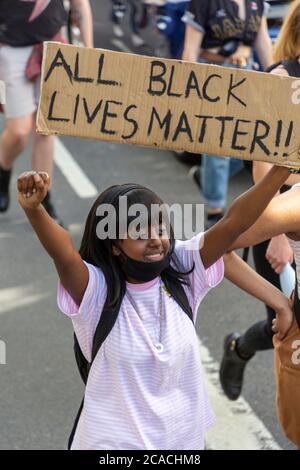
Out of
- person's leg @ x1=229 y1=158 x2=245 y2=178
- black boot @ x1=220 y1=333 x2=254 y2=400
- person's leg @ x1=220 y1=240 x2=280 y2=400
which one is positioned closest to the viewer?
person's leg @ x1=220 y1=240 x2=280 y2=400

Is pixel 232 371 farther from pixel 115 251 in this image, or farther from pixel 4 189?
pixel 4 189

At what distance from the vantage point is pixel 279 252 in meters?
3.30

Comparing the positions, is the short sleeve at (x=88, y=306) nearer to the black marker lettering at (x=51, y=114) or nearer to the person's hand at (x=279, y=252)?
the black marker lettering at (x=51, y=114)

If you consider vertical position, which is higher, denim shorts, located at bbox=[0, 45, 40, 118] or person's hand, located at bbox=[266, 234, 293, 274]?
person's hand, located at bbox=[266, 234, 293, 274]

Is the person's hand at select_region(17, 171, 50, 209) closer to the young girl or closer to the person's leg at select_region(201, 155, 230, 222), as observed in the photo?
the young girl

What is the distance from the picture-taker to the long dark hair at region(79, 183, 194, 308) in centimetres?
262

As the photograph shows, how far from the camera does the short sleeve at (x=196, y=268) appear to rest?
8.86 ft

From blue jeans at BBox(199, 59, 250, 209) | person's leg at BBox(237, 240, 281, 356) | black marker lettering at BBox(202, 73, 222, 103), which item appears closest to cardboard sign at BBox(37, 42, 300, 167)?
black marker lettering at BBox(202, 73, 222, 103)

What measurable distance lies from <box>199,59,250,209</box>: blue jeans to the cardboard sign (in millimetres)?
3151

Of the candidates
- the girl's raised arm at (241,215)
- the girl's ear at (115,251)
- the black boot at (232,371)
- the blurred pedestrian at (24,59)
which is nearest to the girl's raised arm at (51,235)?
the girl's ear at (115,251)

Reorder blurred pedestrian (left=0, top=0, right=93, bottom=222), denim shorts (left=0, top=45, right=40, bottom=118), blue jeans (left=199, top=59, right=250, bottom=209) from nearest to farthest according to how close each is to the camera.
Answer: blurred pedestrian (left=0, top=0, right=93, bottom=222) < denim shorts (left=0, top=45, right=40, bottom=118) < blue jeans (left=199, top=59, right=250, bottom=209)

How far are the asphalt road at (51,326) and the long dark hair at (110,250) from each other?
1316 millimetres

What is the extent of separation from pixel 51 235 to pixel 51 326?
2.24m

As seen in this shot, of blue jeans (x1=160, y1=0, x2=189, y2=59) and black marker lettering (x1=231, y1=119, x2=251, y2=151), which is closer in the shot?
black marker lettering (x1=231, y1=119, x2=251, y2=151)
